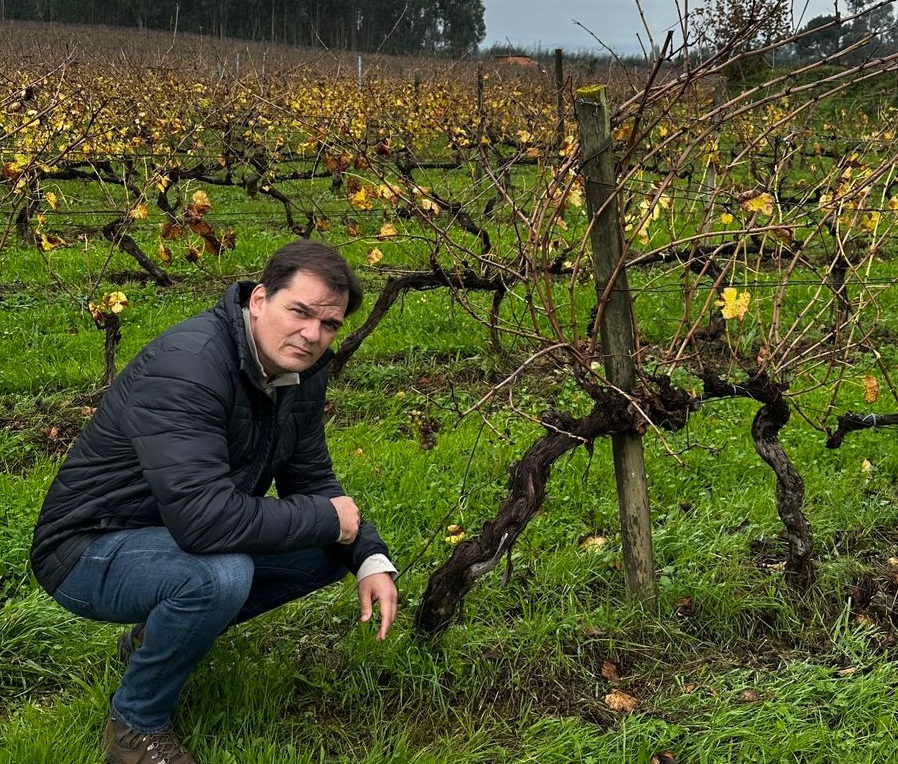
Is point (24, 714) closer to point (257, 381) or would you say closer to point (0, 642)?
point (0, 642)

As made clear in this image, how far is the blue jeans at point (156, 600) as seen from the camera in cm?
212

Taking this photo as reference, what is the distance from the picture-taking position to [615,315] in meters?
2.70

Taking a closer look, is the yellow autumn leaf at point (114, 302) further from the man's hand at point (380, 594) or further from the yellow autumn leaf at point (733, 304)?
the yellow autumn leaf at point (733, 304)

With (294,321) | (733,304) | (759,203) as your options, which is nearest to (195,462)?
(294,321)

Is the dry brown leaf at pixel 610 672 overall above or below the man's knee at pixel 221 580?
below

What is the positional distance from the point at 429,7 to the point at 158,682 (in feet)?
128

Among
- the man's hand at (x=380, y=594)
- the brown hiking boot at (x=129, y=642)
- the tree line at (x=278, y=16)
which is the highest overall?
the tree line at (x=278, y=16)

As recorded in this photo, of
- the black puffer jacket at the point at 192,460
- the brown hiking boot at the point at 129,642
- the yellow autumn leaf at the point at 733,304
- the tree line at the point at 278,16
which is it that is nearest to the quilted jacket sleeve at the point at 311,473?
the black puffer jacket at the point at 192,460

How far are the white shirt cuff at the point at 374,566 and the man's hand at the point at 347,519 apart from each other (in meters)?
0.08

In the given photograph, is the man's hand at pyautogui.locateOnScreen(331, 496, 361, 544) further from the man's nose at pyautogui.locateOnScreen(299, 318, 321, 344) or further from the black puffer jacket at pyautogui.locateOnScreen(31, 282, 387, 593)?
the man's nose at pyautogui.locateOnScreen(299, 318, 321, 344)

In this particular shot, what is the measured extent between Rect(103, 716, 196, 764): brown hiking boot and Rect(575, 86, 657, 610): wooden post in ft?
5.14

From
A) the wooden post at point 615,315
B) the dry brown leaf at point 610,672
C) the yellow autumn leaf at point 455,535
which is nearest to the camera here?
the wooden post at point 615,315

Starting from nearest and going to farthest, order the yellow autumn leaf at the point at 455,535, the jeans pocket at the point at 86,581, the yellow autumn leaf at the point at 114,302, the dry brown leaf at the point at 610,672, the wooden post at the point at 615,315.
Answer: the jeans pocket at the point at 86,581, the wooden post at the point at 615,315, the dry brown leaf at the point at 610,672, the yellow autumn leaf at the point at 455,535, the yellow autumn leaf at the point at 114,302

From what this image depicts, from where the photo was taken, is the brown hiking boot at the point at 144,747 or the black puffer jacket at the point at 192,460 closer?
the black puffer jacket at the point at 192,460
